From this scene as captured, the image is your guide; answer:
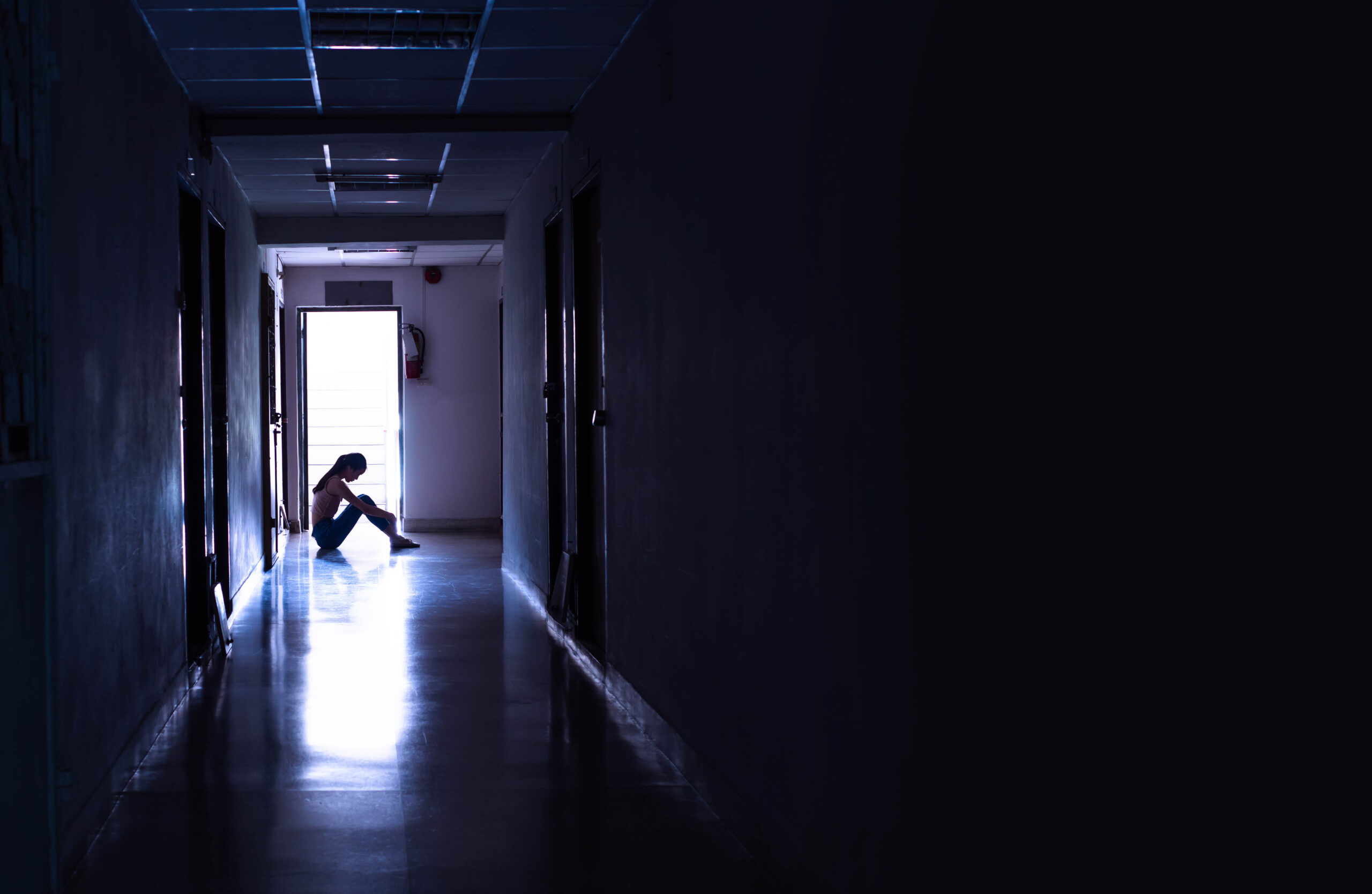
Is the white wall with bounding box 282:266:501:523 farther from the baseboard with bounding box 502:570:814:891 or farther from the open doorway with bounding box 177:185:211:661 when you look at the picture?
the baseboard with bounding box 502:570:814:891

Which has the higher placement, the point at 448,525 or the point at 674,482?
the point at 674,482

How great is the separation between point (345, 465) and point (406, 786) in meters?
7.06

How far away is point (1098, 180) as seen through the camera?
→ 1.55 meters

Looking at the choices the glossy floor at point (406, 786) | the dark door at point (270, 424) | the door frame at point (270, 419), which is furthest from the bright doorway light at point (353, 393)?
the glossy floor at point (406, 786)

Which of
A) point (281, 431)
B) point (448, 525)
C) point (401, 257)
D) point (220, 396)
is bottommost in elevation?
point (448, 525)

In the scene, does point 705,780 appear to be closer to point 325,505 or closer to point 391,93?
point 391,93

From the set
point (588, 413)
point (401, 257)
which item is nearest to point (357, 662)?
point (588, 413)

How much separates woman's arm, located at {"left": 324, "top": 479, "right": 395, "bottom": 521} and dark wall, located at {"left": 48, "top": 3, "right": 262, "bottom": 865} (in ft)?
16.7

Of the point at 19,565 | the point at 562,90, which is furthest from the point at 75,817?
the point at 562,90

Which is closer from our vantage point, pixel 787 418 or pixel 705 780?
pixel 787 418

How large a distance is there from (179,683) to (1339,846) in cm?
463

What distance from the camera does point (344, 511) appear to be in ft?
34.2

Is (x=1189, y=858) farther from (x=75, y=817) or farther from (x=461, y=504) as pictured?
(x=461, y=504)

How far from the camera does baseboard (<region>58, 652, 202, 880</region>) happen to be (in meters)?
3.03
